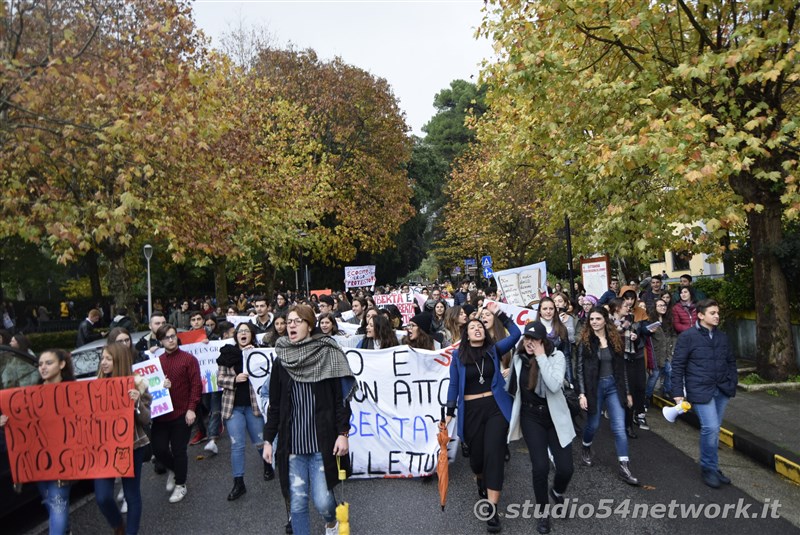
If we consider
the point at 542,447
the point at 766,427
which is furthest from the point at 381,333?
the point at 766,427

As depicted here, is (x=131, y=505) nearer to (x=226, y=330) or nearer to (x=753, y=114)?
(x=226, y=330)

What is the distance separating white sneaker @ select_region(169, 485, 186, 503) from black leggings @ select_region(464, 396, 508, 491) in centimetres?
286

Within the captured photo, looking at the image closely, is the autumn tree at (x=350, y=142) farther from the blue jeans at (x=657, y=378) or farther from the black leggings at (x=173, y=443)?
the black leggings at (x=173, y=443)

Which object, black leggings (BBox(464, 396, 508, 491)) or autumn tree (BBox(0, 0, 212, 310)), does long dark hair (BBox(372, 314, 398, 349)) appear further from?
autumn tree (BBox(0, 0, 212, 310))

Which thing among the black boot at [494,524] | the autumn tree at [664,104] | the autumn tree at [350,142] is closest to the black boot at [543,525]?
the black boot at [494,524]

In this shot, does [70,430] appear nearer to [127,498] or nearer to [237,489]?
[127,498]

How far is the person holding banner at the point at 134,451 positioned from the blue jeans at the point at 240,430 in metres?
1.16

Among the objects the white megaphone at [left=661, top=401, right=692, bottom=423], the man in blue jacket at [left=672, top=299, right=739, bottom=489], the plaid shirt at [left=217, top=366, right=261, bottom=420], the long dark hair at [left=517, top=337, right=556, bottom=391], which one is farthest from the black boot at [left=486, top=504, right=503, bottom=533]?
the plaid shirt at [left=217, top=366, right=261, bottom=420]

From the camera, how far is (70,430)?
189 inches

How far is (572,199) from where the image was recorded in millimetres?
12031

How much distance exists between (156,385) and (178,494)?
1.09 metres

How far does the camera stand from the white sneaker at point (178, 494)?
19.8 feet

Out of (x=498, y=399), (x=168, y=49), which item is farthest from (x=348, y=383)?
(x=168, y=49)

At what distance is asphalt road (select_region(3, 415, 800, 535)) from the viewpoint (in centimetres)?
509
